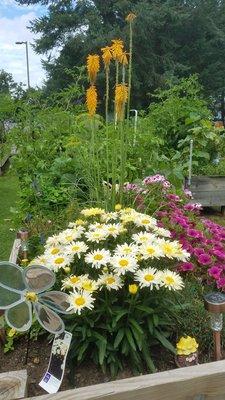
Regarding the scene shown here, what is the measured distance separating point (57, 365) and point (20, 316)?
25 cm

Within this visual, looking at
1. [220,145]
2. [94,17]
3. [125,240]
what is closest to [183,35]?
[94,17]

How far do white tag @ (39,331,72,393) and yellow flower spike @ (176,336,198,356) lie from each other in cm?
46

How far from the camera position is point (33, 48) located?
20.2 m

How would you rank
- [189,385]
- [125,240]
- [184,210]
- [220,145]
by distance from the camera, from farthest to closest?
[220,145], [184,210], [125,240], [189,385]

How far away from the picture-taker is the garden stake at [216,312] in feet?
5.02

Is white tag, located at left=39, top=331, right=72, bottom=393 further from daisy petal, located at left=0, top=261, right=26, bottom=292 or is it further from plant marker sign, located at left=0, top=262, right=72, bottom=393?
daisy petal, located at left=0, top=261, right=26, bottom=292

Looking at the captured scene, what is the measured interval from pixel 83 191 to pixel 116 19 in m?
18.3

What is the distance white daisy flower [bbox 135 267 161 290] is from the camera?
4.79 feet

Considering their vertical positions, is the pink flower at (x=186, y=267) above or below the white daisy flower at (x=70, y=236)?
below

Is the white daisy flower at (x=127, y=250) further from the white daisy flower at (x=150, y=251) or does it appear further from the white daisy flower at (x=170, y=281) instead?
the white daisy flower at (x=170, y=281)

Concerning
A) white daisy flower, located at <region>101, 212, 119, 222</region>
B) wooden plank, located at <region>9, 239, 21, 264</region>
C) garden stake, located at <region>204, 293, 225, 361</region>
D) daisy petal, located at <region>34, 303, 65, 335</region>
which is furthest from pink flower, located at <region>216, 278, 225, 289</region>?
wooden plank, located at <region>9, 239, 21, 264</region>

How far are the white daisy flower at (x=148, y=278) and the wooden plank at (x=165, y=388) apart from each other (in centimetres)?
31

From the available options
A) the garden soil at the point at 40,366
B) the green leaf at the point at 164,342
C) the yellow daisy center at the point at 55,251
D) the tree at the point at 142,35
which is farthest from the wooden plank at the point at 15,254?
the tree at the point at 142,35

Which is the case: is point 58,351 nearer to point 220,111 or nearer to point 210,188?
point 210,188
